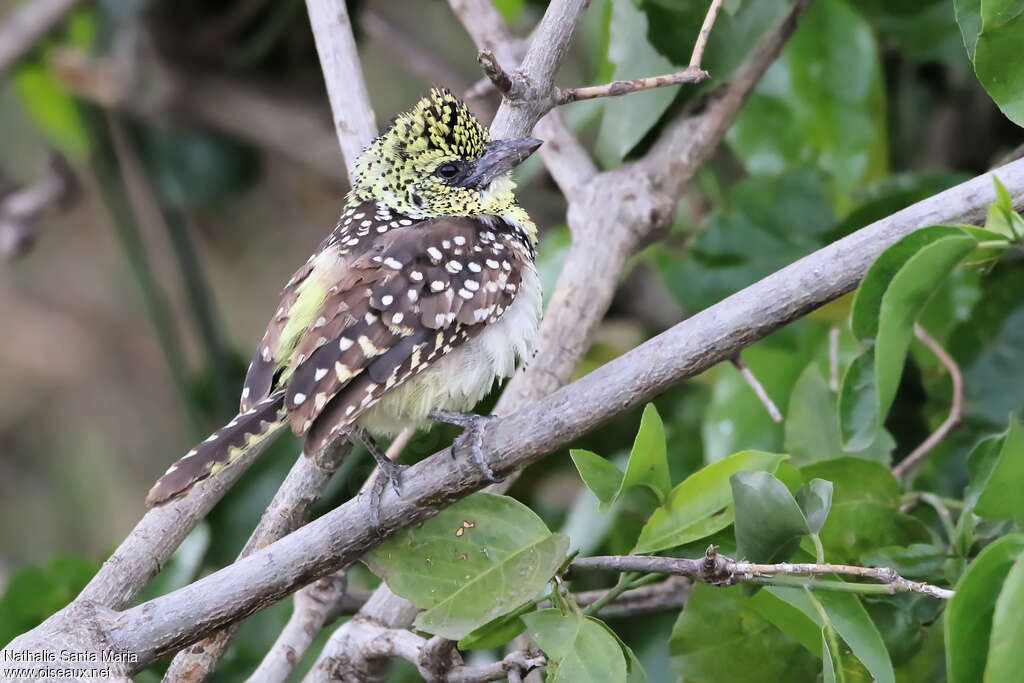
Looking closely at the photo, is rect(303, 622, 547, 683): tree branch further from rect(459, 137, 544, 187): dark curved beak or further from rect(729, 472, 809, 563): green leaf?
rect(459, 137, 544, 187): dark curved beak

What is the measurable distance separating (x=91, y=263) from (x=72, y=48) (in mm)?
1661

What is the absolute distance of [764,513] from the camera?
1553mm

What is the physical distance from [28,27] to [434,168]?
1.93 metres

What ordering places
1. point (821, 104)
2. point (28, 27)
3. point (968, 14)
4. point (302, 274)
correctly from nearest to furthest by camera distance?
point (968, 14) → point (302, 274) → point (821, 104) → point (28, 27)

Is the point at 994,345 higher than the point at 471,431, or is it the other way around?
the point at 471,431

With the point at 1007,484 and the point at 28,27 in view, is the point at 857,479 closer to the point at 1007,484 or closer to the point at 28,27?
the point at 1007,484

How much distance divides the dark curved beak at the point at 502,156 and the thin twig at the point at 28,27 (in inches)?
78.0

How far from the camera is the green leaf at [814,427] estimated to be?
6.90 feet

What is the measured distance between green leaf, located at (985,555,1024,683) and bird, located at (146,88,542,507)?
27.4 inches

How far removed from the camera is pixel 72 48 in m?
3.88

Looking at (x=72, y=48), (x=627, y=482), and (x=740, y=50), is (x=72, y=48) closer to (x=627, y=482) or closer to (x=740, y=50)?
(x=740, y=50)

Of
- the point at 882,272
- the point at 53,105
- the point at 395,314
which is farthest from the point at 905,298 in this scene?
the point at 53,105

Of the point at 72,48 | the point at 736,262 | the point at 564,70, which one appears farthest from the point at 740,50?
the point at 72,48

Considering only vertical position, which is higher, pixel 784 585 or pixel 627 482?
pixel 627 482
